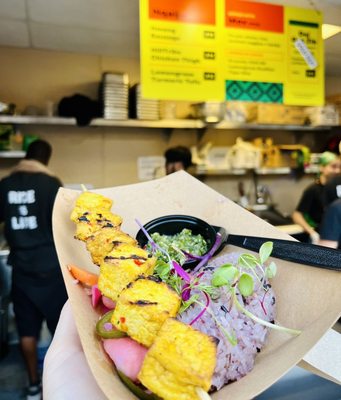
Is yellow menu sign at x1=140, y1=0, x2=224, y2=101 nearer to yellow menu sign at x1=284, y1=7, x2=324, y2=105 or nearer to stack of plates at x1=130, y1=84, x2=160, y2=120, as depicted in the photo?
yellow menu sign at x1=284, y1=7, x2=324, y2=105

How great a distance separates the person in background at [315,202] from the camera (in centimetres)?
381

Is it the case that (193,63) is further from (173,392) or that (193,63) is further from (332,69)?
(332,69)

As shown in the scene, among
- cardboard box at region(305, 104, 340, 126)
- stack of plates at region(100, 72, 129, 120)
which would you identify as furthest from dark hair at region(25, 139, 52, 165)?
cardboard box at region(305, 104, 340, 126)

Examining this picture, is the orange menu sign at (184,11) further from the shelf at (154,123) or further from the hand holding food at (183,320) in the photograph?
the shelf at (154,123)

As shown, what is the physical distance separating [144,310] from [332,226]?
81.7 inches

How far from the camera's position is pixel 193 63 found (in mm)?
2217

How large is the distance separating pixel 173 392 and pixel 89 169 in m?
4.17

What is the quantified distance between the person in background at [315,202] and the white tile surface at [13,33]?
3.14 meters

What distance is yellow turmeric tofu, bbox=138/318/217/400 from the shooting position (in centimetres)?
46

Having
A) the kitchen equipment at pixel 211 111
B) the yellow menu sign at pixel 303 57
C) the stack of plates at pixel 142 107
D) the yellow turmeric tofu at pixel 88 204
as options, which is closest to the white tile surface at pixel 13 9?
the stack of plates at pixel 142 107

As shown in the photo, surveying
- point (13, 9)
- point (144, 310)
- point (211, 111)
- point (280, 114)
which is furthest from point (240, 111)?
point (144, 310)

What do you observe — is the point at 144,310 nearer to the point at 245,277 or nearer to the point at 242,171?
the point at 245,277

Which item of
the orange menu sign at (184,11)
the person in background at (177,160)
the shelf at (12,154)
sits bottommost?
the person in background at (177,160)

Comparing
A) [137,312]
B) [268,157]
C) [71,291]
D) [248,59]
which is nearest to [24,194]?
[248,59]
